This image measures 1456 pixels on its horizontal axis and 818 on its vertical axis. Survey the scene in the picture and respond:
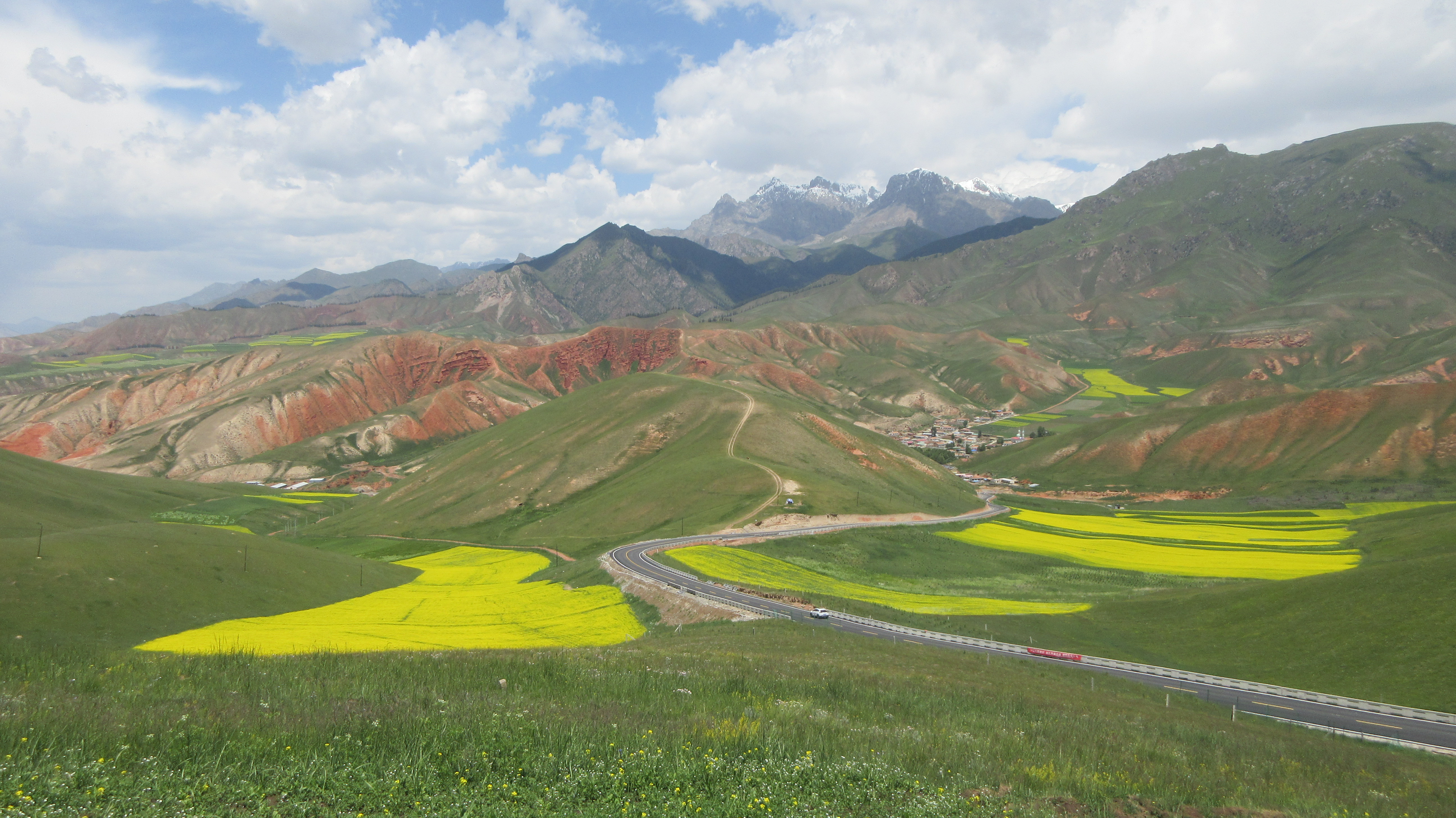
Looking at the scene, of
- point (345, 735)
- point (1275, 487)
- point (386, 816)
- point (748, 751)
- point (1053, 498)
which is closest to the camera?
point (386, 816)

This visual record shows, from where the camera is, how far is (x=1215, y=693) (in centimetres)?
4038

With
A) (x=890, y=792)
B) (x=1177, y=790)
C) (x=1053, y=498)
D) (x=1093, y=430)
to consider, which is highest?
(x=890, y=792)

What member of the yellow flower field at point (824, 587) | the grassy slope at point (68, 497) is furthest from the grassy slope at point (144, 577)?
the yellow flower field at point (824, 587)

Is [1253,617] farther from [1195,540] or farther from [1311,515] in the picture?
[1311,515]

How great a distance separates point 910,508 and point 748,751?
102 meters

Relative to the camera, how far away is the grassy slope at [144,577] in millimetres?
44031

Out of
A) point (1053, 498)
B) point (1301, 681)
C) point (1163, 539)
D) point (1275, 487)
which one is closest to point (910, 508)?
point (1163, 539)

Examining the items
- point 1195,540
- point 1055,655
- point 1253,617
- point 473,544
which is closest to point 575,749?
point 1055,655

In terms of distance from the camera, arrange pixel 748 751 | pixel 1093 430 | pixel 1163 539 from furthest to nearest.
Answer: pixel 1093 430 < pixel 1163 539 < pixel 748 751

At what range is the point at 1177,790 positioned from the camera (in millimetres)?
15078

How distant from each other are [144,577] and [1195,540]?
121545 mm

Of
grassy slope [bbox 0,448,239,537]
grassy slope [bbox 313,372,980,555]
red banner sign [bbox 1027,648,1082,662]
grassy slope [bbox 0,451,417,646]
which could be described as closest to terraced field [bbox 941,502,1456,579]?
grassy slope [bbox 313,372,980,555]

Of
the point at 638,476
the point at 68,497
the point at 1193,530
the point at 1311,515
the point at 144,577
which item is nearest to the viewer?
the point at 144,577

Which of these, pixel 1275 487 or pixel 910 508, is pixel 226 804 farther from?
pixel 1275 487
